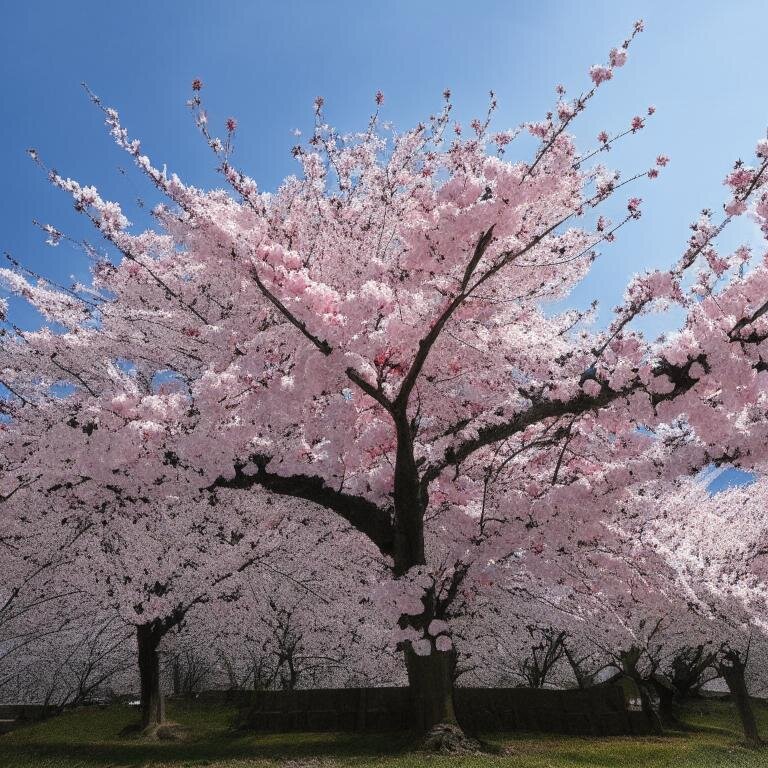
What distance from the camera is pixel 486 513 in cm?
952

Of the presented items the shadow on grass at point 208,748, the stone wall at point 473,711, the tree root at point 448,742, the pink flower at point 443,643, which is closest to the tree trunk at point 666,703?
the stone wall at point 473,711

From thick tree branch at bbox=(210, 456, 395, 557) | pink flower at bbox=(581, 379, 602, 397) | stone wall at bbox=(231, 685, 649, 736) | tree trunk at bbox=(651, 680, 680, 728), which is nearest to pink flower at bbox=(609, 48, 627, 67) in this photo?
pink flower at bbox=(581, 379, 602, 397)

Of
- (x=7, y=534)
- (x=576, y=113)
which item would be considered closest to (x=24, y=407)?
(x=7, y=534)

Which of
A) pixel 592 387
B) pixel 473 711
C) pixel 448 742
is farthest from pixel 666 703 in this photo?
pixel 592 387

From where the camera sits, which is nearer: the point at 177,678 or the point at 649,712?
the point at 649,712

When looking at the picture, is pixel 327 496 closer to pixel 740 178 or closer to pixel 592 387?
pixel 592 387

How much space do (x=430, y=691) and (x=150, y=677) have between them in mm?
8734

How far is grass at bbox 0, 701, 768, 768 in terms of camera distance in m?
8.52

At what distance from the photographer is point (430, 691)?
Answer: 28.0 feet

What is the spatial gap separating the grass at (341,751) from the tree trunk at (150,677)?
76cm

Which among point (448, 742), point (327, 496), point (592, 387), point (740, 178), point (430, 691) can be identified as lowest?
point (448, 742)

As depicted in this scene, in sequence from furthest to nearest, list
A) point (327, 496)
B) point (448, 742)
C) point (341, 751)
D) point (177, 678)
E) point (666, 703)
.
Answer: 1. point (177, 678)
2. point (666, 703)
3. point (341, 751)
4. point (327, 496)
5. point (448, 742)

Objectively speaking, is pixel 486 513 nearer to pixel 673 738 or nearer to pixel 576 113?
pixel 576 113

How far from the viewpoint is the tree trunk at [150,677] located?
13922mm
